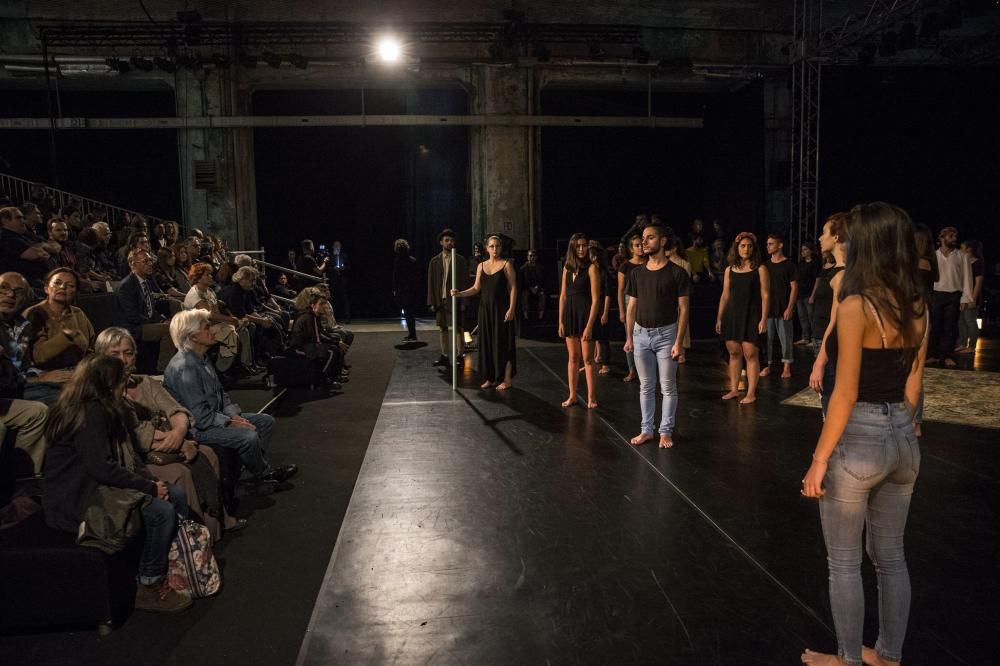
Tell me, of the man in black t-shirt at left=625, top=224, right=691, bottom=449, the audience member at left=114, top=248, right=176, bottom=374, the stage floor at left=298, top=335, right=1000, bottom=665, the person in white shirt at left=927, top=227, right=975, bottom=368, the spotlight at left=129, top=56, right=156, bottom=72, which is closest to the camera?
the stage floor at left=298, top=335, right=1000, bottom=665

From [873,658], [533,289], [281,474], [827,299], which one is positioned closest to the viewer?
[873,658]

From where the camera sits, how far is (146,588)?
2.75 metres

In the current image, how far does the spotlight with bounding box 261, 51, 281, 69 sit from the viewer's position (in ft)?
40.5

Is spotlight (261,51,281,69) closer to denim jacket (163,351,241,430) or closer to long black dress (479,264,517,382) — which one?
long black dress (479,264,517,382)

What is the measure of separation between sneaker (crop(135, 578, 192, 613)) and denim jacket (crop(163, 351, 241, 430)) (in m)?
0.99

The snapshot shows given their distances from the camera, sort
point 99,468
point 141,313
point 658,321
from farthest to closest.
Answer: point 141,313 → point 658,321 → point 99,468

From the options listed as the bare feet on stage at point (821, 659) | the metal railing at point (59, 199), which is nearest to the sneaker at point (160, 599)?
the bare feet on stage at point (821, 659)

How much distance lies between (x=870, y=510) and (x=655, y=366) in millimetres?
2761

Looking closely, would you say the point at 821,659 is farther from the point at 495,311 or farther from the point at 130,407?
the point at 495,311

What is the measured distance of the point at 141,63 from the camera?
12.1 metres

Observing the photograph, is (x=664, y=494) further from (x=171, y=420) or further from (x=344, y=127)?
(x=344, y=127)

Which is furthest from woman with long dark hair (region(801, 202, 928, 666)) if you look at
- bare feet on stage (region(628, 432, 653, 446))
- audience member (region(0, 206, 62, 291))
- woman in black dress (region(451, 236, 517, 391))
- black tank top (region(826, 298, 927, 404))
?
audience member (region(0, 206, 62, 291))

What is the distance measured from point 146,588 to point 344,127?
12682 mm

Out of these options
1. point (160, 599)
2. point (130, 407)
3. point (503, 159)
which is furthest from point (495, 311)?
point (503, 159)
